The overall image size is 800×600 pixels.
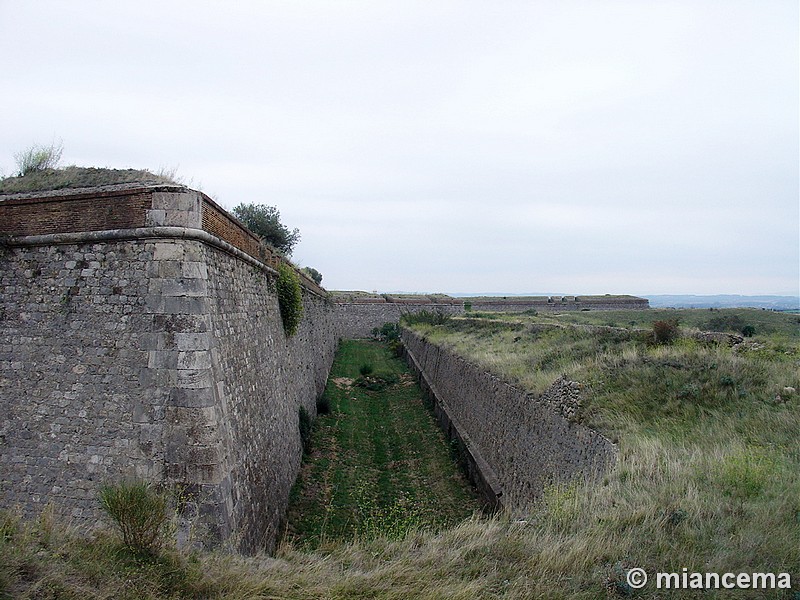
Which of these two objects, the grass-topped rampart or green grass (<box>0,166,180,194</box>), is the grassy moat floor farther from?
green grass (<box>0,166,180,194</box>)

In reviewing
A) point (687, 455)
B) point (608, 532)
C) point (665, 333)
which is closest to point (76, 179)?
point (608, 532)

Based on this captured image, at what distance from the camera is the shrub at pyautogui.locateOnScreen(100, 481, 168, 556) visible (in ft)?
13.2

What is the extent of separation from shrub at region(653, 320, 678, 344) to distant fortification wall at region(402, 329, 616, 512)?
115 inches

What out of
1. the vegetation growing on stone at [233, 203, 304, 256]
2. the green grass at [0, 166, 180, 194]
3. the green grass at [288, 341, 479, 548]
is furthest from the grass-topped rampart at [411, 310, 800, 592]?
the vegetation growing on stone at [233, 203, 304, 256]

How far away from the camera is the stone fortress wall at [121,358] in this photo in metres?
6.06

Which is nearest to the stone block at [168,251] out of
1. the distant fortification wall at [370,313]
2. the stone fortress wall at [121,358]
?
the stone fortress wall at [121,358]

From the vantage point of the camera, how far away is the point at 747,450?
5902mm

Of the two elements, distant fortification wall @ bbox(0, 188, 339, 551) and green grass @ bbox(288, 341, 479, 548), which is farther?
green grass @ bbox(288, 341, 479, 548)

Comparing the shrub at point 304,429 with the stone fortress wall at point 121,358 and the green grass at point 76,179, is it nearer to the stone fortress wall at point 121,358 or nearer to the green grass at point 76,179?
the stone fortress wall at point 121,358

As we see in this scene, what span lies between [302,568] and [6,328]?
223 inches

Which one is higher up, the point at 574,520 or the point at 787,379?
the point at 787,379

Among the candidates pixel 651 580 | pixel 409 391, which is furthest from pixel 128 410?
pixel 409 391

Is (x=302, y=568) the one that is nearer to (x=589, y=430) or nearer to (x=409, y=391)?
(x=589, y=430)

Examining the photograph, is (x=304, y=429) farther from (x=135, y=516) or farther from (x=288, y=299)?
(x=135, y=516)
